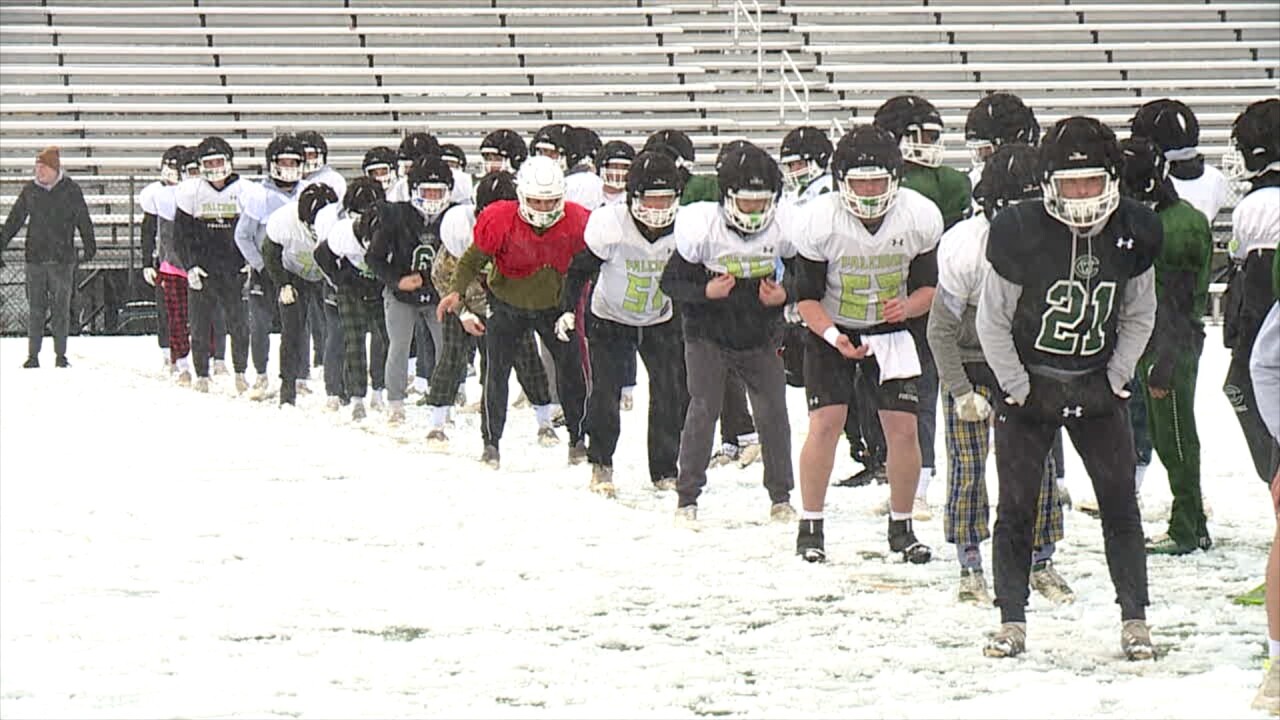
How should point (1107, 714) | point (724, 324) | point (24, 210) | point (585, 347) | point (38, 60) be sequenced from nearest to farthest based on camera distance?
point (1107, 714)
point (724, 324)
point (585, 347)
point (24, 210)
point (38, 60)

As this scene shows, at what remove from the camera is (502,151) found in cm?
1212

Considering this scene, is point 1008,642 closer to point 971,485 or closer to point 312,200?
point 971,485

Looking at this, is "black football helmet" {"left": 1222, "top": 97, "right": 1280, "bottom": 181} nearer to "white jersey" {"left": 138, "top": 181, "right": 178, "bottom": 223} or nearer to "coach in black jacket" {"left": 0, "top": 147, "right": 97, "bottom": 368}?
"white jersey" {"left": 138, "top": 181, "right": 178, "bottom": 223}

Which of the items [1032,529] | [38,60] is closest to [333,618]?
[1032,529]

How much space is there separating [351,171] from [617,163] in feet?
42.2

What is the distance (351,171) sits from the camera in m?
23.2

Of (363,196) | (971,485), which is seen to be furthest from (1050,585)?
(363,196)

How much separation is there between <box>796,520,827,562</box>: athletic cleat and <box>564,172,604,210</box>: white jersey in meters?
4.64

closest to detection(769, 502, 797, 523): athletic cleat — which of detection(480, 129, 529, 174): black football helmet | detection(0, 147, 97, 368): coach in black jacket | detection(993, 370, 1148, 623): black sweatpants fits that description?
detection(993, 370, 1148, 623): black sweatpants

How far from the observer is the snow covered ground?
548 centimetres

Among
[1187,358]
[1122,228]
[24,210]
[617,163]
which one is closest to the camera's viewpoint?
[1122,228]

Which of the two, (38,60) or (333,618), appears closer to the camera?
(333,618)

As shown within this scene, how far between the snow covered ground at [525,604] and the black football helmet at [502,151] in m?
2.02

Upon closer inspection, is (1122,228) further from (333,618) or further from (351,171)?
(351,171)
